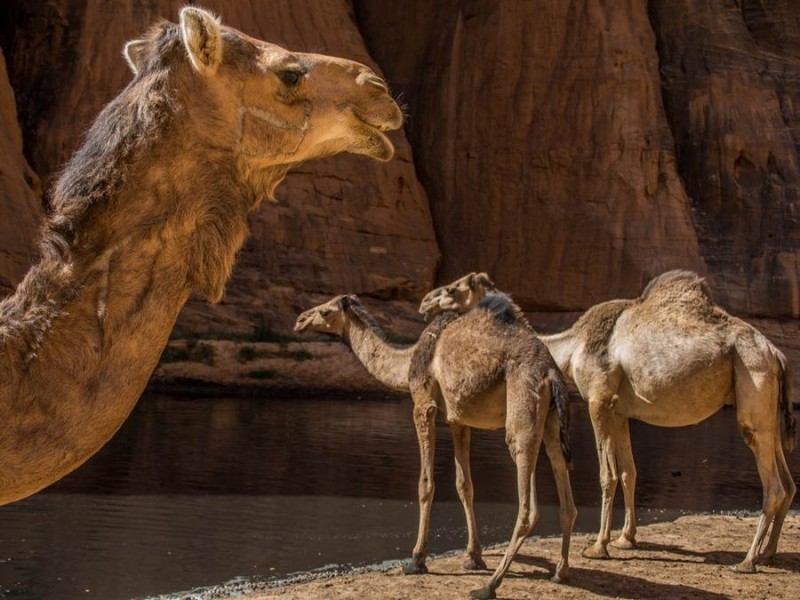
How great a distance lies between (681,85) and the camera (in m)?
30.5

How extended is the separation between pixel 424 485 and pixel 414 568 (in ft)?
2.03

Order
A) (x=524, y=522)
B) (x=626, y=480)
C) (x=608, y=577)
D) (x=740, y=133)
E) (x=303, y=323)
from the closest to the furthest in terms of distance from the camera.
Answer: (x=524, y=522), (x=608, y=577), (x=626, y=480), (x=303, y=323), (x=740, y=133)

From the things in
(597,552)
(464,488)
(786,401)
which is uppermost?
(786,401)

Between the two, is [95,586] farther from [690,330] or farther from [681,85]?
[681,85]

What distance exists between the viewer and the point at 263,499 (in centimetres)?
964

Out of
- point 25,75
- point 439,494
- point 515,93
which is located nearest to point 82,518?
point 439,494

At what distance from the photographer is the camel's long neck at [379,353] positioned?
841 centimetres

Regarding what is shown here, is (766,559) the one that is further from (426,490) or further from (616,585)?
(426,490)

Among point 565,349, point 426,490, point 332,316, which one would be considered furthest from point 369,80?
point 332,316

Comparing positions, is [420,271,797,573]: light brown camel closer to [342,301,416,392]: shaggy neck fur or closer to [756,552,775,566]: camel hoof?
[756,552,775,566]: camel hoof

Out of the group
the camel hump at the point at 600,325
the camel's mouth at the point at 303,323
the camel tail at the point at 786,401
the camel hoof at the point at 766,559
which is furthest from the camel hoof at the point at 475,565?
the camel's mouth at the point at 303,323

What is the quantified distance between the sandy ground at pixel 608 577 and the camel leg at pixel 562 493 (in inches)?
4.8

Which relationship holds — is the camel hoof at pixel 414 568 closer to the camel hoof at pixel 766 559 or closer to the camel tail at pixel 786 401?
the camel hoof at pixel 766 559

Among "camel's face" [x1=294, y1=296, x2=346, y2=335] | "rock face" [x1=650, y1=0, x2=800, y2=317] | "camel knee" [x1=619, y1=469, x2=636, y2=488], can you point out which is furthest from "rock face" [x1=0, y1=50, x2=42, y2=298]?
"rock face" [x1=650, y1=0, x2=800, y2=317]
